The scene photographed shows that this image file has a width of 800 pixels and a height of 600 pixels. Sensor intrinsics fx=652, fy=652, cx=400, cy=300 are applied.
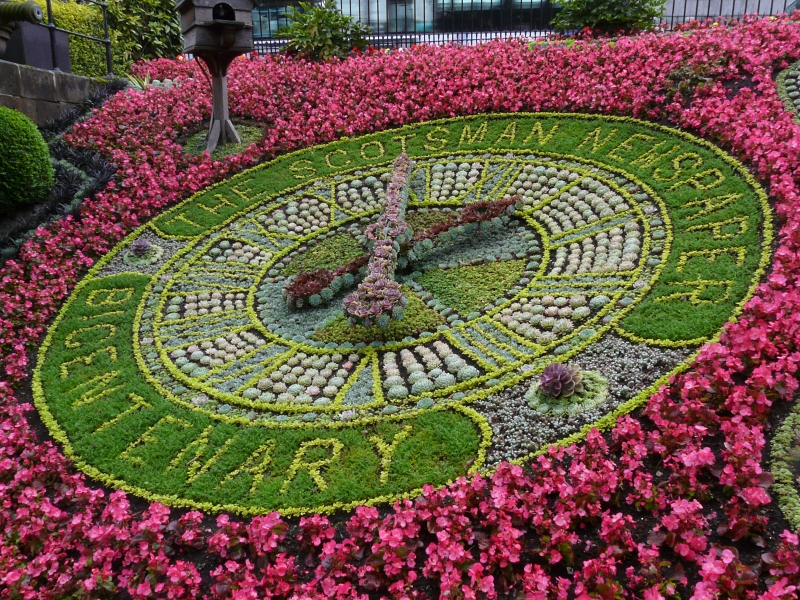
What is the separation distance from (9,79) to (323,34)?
4.95 m

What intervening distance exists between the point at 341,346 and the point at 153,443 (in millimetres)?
1551

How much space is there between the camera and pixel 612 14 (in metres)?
10.9

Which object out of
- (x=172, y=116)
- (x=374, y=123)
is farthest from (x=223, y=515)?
(x=172, y=116)

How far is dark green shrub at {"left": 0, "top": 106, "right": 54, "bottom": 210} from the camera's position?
22.9 ft

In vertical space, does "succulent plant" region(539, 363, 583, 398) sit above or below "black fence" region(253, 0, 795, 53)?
below

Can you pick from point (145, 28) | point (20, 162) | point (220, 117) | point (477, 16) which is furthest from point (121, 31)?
point (477, 16)

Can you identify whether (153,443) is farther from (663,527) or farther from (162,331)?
(663,527)

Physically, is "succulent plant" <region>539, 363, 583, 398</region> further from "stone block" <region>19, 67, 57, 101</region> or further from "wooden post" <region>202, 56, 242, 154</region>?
"stone block" <region>19, 67, 57, 101</region>

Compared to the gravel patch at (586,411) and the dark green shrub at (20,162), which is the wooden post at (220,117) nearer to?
the dark green shrub at (20,162)

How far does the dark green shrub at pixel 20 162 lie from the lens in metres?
6.97

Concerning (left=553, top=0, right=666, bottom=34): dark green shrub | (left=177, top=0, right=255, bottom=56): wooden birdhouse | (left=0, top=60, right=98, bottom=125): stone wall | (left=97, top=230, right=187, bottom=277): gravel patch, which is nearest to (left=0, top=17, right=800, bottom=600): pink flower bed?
(left=97, top=230, right=187, bottom=277): gravel patch

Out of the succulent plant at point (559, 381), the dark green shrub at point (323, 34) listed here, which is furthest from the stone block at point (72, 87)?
the succulent plant at point (559, 381)

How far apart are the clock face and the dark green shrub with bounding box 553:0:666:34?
167 inches

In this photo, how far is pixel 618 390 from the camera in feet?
13.5
